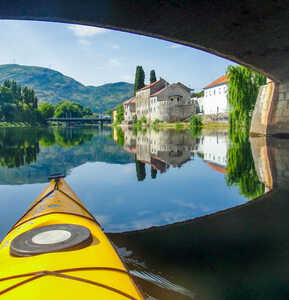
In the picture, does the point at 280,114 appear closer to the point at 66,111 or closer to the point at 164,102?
the point at 164,102

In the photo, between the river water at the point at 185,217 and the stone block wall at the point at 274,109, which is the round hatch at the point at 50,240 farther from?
the stone block wall at the point at 274,109

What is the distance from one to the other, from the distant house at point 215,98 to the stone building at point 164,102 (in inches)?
126

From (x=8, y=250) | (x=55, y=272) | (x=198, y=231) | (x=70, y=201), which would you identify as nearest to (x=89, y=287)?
(x=55, y=272)

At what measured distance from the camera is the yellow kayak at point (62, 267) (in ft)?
4.27

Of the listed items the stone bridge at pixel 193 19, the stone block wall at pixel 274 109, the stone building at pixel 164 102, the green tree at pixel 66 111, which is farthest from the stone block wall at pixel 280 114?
the green tree at pixel 66 111

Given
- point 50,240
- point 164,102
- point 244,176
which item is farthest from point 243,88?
point 164,102

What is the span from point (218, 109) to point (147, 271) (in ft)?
186

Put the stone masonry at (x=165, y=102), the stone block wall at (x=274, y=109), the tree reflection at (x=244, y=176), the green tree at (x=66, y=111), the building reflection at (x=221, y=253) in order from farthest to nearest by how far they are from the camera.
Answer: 1. the green tree at (x=66, y=111)
2. the stone masonry at (x=165, y=102)
3. the stone block wall at (x=274, y=109)
4. the tree reflection at (x=244, y=176)
5. the building reflection at (x=221, y=253)

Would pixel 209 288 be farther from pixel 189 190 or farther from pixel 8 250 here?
pixel 189 190

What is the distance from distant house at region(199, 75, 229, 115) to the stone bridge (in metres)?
43.9

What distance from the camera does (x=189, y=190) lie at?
5.72m

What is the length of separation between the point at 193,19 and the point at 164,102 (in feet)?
163

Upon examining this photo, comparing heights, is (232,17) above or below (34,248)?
above

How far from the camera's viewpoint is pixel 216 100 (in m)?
56.9
